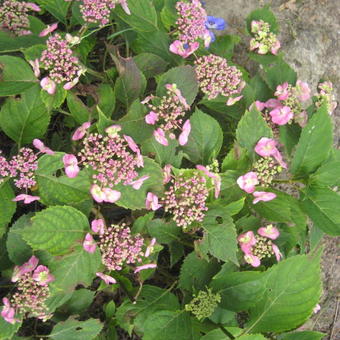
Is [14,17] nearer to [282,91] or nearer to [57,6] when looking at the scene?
[57,6]

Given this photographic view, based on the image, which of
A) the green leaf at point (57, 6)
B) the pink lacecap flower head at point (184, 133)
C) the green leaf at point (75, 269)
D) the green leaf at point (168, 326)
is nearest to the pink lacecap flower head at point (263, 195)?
the pink lacecap flower head at point (184, 133)

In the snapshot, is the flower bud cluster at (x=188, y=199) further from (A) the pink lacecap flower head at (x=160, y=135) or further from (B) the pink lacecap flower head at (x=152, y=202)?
(A) the pink lacecap flower head at (x=160, y=135)

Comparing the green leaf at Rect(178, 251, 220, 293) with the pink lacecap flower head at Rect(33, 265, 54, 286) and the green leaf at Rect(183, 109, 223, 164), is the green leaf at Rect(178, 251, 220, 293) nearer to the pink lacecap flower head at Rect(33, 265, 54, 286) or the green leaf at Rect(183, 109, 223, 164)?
the green leaf at Rect(183, 109, 223, 164)

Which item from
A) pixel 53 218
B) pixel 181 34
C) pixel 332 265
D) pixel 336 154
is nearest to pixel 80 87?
pixel 181 34

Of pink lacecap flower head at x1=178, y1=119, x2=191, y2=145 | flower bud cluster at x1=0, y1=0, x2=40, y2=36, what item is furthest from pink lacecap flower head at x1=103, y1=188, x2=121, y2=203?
flower bud cluster at x1=0, y1=0, x2=40, y2=36

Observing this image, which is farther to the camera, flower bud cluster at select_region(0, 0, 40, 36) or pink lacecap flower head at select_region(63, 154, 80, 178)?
flower bud cluster at select_region(0, 0, 40, 36)

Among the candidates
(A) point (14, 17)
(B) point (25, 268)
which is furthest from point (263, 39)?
(B) point (25, 268)

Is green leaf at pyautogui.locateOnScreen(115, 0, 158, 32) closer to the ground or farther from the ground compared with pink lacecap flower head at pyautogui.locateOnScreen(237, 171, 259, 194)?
farther from the ground
